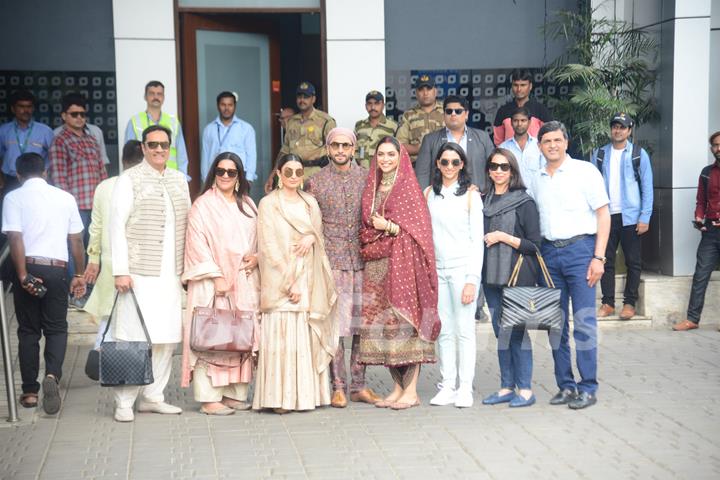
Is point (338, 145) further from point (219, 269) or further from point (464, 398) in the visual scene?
point (464, 398)

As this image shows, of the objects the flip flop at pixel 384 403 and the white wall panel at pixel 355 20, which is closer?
the flip flop at pixel 384 403

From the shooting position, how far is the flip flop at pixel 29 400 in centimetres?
806

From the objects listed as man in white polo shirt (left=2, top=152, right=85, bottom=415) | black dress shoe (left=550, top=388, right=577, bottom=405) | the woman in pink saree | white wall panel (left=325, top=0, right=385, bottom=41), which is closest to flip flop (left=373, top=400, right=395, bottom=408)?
the woman in pink saree

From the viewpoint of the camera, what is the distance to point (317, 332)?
7836mm

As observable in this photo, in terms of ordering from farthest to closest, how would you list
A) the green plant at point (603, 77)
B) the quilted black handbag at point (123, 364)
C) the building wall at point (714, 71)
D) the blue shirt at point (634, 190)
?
the building wall at point (714, 71) → the green plant at point (603, 77) → the blue shirt at point (634, 190) → the quilted black handbag at point (123, 364)

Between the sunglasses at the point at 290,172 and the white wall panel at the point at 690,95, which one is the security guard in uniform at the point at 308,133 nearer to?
the sunglasses at the point at 290,172

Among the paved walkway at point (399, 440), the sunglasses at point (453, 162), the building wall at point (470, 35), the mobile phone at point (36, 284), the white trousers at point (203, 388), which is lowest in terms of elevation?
the paved walkway at point (399, 440)

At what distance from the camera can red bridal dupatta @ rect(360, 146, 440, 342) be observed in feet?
25.6

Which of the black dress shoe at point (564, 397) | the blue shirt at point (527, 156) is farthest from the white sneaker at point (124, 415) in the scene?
the blue shirt at point (527, 156)

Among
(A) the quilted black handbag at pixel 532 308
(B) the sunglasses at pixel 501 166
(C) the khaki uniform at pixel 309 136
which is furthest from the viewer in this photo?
(C) the khaki uniform at pixel 309 136

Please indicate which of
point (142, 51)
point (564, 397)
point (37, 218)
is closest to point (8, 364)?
point (37, 218)

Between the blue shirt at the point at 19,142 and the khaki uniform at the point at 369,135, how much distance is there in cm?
327

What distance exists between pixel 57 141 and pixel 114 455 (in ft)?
16.6

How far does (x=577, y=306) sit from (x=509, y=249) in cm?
63
